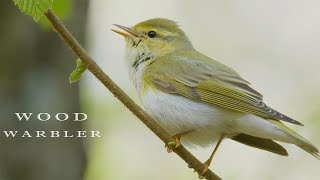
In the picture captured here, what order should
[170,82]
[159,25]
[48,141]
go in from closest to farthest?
[170,82]
[159,25]
[48,141]

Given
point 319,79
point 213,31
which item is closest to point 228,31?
point 213,31

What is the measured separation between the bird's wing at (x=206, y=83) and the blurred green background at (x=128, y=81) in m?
0.69

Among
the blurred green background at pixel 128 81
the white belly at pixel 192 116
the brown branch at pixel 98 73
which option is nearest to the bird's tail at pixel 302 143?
the white belly at pixel 192 116

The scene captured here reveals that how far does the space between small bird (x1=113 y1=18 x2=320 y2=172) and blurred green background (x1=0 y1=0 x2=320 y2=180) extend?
23.4 inches

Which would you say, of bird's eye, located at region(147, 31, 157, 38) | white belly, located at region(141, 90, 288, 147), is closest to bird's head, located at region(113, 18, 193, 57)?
bird's eye, located at region(147, 31, 157, 38)

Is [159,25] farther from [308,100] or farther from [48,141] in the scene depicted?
[308,100]

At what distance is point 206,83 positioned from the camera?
12.5 ft

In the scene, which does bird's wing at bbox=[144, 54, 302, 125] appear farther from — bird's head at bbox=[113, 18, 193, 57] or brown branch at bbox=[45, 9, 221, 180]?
brown branch at bbox=[45, 9, 221, 180]

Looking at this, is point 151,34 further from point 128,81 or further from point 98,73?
point 128,81

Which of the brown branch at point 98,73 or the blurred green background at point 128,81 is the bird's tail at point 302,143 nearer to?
the brown branch at point 98,73

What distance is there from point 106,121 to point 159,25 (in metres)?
3.07

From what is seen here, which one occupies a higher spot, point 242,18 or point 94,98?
point 242,18

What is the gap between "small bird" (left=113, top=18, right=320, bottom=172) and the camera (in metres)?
3.53

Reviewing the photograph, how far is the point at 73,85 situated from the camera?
5.12 m
